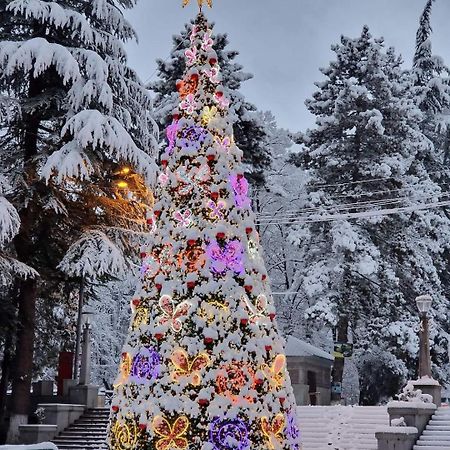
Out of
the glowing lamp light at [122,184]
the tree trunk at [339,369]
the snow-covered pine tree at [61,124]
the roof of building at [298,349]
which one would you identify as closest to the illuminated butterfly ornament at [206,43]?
the snow-covered pine tree at [61,124]

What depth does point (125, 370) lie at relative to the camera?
7.73 metres

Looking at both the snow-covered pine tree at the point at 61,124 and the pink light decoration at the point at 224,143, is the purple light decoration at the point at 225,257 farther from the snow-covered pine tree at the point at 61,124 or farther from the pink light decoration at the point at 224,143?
the snow-covered pine tree at the point at 61,124

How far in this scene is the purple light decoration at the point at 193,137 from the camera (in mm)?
8234

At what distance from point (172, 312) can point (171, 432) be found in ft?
3.89

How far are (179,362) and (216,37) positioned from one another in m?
22.2

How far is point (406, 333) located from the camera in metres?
26.9

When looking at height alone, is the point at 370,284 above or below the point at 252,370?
above

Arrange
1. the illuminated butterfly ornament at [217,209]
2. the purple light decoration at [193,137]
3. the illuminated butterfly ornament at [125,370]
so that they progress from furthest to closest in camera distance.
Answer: the purple light decoration at [193,137]
the illuminated butterfly ornament at [217,209]
the illuminated butterfly ornament at [125,370]

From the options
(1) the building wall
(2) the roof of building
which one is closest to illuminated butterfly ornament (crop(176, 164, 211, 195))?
(1) the building wall

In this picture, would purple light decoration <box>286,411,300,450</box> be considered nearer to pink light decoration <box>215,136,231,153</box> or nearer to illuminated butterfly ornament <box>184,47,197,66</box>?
pink light decoration <box>215,136,231,153</box>

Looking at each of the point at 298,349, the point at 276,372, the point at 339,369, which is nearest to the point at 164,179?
the point at 276,372

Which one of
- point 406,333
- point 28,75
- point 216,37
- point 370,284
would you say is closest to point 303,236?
point 370,284

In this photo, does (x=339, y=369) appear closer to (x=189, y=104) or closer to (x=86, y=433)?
(x=86, y=433)

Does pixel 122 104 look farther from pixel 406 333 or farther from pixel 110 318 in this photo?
pixel 110 318
